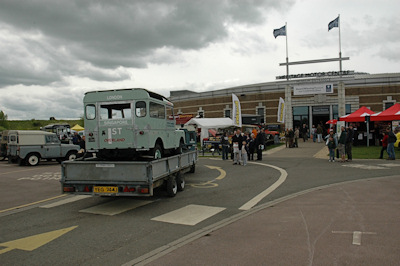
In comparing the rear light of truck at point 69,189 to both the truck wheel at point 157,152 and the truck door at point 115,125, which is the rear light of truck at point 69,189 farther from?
the truck wheel at point 157,152

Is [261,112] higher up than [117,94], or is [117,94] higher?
[261,112]

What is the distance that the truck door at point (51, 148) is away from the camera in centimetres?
1983

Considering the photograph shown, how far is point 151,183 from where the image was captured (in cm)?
737

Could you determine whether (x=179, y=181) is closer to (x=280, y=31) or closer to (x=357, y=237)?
(x=357, y=237)

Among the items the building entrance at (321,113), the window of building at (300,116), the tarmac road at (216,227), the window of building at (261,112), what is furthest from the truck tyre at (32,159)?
the building entrance at (321,113)

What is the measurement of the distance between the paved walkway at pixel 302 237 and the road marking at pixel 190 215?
2.20 feet

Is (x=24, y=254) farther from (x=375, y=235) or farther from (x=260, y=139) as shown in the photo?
(x=260, y=139)

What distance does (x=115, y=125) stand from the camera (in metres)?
9.20

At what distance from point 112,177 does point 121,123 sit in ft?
6.59

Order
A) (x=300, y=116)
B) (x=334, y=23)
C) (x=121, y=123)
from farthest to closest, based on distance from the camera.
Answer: (x=334, y=23) < (x=300, y=116) < (x=121, y=123)

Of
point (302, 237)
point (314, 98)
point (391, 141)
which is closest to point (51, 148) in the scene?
point (302, 237)

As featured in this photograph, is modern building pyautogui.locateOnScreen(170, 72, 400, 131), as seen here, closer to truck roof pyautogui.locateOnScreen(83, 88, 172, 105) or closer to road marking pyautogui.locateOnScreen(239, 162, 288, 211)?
road marking pyautogui.locateOnScreen(239, 162, 288, 211)

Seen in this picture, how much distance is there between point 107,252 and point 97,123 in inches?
199

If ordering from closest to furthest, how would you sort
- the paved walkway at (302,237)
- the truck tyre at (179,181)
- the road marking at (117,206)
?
1. the paved walkway at (302,237)
2. the road marking at (117,206)
3. the truck tyre at (179,181)
